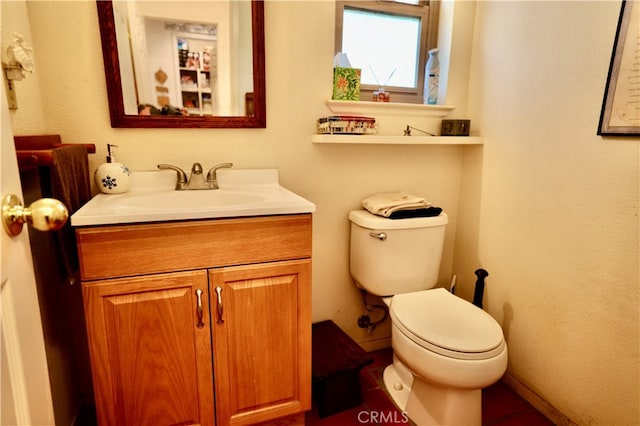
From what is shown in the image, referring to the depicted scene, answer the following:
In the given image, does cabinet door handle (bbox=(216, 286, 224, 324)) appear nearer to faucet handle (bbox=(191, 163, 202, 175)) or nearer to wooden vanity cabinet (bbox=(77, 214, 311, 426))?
wooden vanity cabinet (bbox=(77, 214, 311, 426))

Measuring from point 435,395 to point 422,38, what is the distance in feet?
5.40

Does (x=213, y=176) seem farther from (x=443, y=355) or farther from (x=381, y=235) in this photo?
(x=443, y=355)

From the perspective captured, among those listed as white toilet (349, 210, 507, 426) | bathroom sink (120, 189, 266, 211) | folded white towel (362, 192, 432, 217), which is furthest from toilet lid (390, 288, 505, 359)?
bathroom sink (120, 189, 266, 211)

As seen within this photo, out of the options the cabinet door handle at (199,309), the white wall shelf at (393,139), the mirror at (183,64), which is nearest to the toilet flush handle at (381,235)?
the white wall shelf at (393,139)

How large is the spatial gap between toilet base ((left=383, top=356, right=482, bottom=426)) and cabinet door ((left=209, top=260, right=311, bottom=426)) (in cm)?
52

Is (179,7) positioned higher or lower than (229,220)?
higher

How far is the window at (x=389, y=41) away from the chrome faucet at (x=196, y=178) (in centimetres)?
85

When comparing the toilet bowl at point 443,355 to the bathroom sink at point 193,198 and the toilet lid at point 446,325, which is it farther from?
the bathroom sink at point 193,198

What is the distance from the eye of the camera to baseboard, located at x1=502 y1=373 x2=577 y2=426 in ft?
4.37

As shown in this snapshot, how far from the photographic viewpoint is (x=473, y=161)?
1.72 meters

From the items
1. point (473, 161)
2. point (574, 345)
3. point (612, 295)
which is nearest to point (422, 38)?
point (473, 161)

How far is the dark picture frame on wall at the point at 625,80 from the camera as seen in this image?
1.04 meters

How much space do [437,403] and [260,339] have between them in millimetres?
742

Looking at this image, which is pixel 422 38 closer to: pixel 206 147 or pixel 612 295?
pixel 206 147
